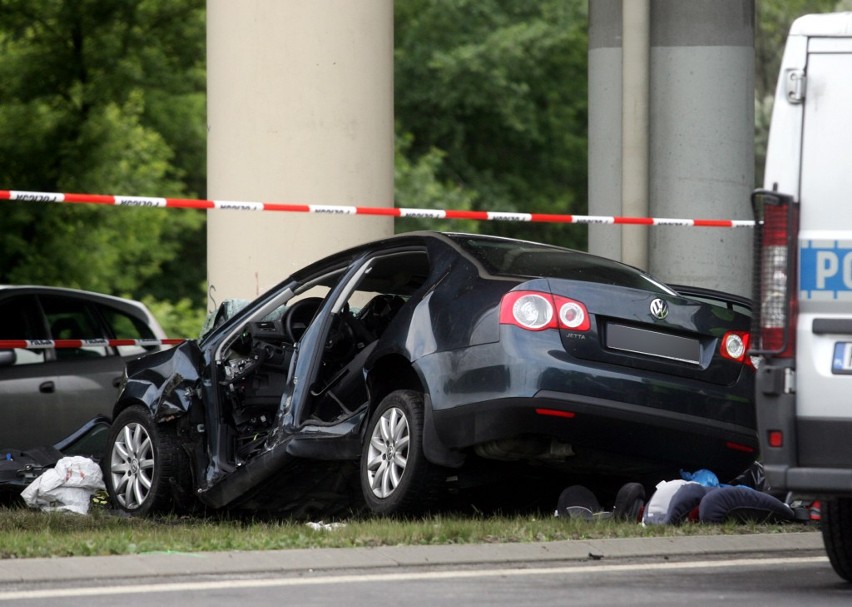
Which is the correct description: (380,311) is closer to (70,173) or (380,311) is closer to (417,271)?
(417,271)

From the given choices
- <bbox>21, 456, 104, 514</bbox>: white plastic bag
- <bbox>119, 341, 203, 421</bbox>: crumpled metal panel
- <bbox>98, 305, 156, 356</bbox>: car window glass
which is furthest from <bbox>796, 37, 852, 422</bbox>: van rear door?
<bbox>98, 305, 156, 356</bbox>: car window glass

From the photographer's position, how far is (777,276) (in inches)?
278

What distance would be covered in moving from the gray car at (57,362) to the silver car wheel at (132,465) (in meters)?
2.06

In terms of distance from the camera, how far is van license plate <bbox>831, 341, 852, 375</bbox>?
6957 millimetres

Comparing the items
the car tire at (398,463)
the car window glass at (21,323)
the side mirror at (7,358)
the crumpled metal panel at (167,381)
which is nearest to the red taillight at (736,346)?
the car tire at (398,463)

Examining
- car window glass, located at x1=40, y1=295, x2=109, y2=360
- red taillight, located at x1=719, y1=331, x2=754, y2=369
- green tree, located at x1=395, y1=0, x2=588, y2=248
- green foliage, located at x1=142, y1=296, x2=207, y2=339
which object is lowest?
green foliage, located at x1=142, y1=296, x2=207, y2=339

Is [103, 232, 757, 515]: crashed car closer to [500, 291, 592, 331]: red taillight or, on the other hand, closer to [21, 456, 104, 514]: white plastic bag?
[500, 291, 592, 331]: red taillight

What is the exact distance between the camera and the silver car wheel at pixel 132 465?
33.5 feet

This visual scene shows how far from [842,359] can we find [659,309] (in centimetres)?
187

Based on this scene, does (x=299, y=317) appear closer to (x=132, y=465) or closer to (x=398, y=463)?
(x=132, y=465)

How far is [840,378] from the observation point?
22.8 feet

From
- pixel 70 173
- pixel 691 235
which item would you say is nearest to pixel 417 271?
pixel 691 235

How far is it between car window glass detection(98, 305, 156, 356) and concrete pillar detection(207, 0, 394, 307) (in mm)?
849

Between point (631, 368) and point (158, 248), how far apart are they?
26.3 m
